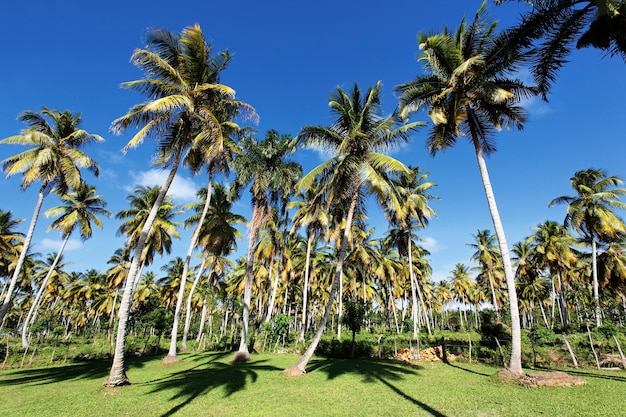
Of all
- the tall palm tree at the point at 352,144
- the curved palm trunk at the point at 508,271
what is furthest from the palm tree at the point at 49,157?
the curved palm trunk at the point at 508,271

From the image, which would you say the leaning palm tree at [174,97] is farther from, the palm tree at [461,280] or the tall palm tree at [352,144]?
the palm tree at [461,280]

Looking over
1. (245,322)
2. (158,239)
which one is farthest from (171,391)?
(158,239)

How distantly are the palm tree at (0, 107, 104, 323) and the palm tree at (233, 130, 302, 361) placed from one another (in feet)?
29.9

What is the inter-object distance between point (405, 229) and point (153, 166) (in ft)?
81.3

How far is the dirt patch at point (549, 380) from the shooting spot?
35.1 feet

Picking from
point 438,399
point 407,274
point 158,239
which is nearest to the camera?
point 438,399

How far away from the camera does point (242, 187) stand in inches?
904

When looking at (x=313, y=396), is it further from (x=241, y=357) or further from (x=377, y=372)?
(x=241, y=357)

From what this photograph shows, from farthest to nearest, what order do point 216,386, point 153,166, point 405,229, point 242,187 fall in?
point 405,229 < point 242,187 < point 153,166 < point 216,386

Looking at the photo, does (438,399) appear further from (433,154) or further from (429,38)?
(429,38)

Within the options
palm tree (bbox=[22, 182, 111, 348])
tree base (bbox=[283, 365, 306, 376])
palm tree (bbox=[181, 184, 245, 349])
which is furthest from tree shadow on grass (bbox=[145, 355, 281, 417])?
palm tree (bbox=[22, 182, 111, 348])

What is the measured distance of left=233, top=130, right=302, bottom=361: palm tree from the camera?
21.6m

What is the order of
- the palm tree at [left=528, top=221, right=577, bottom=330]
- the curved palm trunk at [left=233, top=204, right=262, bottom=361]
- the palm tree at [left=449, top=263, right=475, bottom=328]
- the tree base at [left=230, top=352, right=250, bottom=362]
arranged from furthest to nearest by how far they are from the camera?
the palm tree at [left=449, top=263, right=475, bottom=328], the palm tree at [left=528, top=221, right=577, bottom=330], the curved palm trunk at [left=233, top=204, right=262, bottom=361], the tree base at [left=230, top=352, right=250, bottom=362]

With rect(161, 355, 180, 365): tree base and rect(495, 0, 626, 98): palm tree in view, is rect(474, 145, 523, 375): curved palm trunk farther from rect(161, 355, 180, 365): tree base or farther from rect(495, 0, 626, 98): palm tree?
rect(161, 355, 180, 365): tree base
